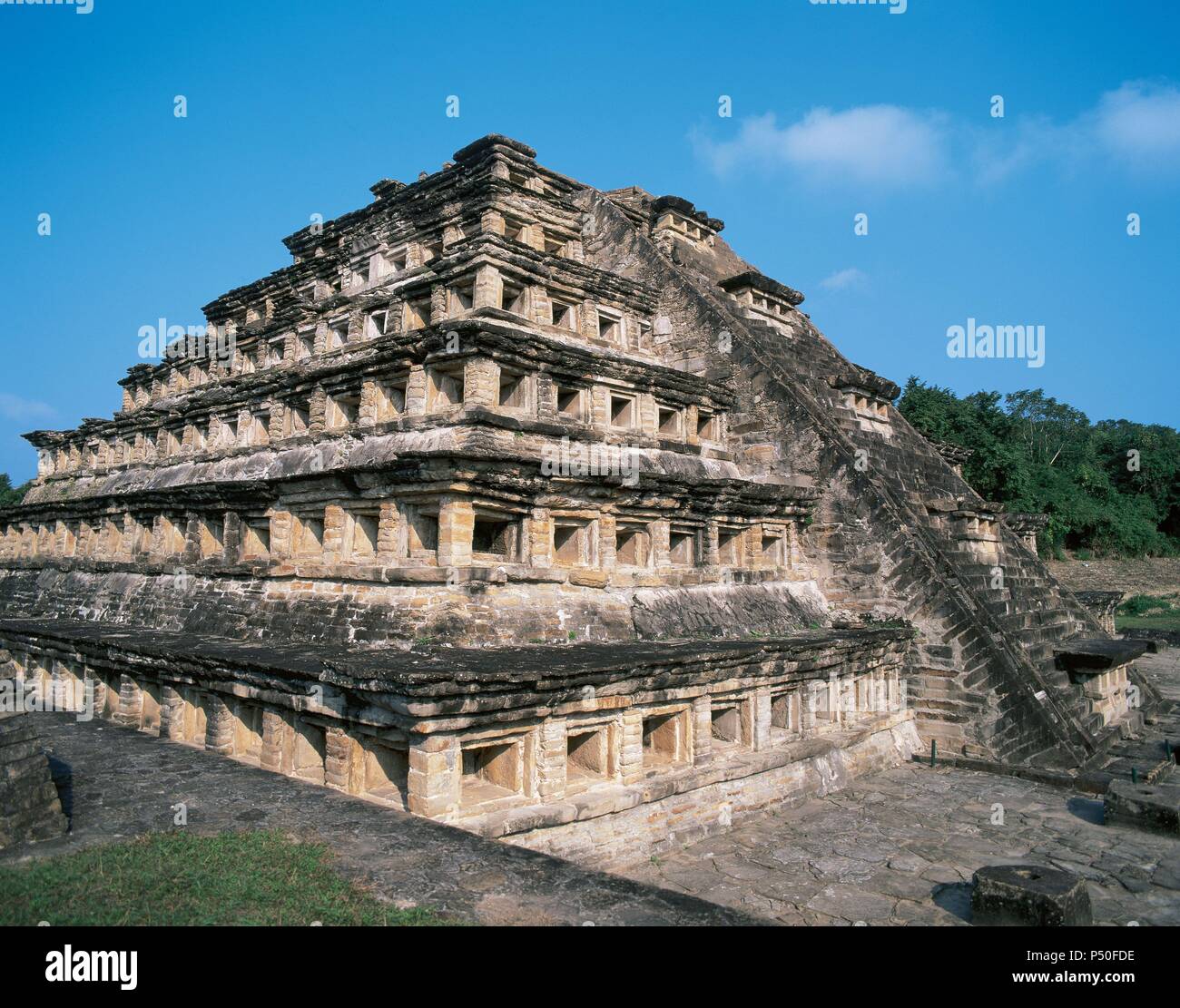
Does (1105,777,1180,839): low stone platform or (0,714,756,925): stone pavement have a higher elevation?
(0,714,756,925): stone pavement

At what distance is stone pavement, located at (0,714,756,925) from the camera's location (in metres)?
5.41

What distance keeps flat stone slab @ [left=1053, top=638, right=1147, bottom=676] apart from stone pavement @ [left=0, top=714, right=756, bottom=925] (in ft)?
43.1

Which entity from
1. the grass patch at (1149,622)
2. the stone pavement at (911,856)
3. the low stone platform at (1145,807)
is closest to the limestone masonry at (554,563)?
the stone pavement at (911,856)

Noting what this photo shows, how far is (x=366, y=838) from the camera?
6785mm

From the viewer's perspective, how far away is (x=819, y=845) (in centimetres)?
1043

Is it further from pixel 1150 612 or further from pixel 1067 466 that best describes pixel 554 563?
pixel 1067 466

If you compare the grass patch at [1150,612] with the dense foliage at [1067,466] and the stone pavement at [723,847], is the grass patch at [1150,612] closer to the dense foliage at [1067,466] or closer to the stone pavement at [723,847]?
the dense foliage at [1067,466]

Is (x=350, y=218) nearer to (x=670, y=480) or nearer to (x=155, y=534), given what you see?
(x=155, y=534)

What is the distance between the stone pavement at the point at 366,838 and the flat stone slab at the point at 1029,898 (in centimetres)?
386

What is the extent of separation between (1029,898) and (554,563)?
741cm

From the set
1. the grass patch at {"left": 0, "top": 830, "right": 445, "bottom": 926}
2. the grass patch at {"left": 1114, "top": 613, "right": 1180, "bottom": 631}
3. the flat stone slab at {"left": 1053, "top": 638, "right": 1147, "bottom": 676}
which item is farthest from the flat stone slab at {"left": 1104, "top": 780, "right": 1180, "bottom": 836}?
the grass patch at {"left": 1114, "top": 613, "right": 1180, "bottom": 631}

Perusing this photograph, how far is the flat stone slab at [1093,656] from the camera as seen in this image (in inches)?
589

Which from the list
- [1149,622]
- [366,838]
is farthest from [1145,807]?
[1149,622]

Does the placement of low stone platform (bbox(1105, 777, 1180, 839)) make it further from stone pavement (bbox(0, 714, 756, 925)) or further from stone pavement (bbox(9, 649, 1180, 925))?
stone pavement (bbox(0, 714, 756, 925))
